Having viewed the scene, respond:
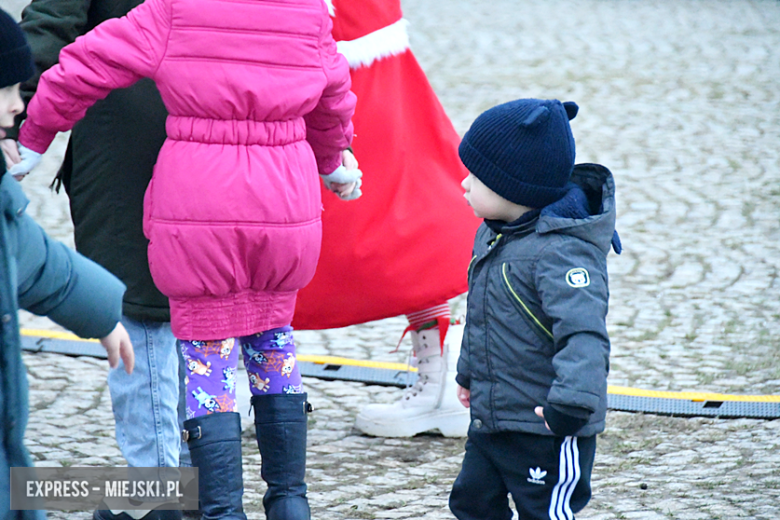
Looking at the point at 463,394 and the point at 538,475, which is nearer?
the point at 538,475

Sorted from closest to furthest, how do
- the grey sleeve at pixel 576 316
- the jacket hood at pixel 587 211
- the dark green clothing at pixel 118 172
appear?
the grey sleeve at pixel 576 316 < the jacket hood at pixel 587 211 < the dark green clothing at pixel 118 172

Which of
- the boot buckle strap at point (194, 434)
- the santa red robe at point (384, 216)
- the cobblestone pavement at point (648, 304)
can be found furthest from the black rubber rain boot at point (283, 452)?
the santa red robe at point (384, 216)

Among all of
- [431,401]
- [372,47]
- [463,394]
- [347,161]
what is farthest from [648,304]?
[463,394]

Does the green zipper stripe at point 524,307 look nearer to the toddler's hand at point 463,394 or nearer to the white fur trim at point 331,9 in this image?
the toddler's hand at point 463,394

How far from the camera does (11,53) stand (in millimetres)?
2094

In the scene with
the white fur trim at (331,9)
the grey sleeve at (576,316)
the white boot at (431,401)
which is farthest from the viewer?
the white boot at (431,401)

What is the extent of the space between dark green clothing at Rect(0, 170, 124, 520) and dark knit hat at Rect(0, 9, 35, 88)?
213 mm

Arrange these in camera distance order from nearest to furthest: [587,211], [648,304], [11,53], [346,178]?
1. [11,53]
2. [587,211]
3. [346,178]
4. [648,304]

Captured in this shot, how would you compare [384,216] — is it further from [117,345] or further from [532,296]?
[117,345]

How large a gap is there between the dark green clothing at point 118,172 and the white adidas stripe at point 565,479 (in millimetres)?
1154

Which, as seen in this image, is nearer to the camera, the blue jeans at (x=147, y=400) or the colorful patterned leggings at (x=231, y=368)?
the colorful patterned leggings at (x=231, y=368)

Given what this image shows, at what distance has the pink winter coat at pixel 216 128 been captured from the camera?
8.25 ft

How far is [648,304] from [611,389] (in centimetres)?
108

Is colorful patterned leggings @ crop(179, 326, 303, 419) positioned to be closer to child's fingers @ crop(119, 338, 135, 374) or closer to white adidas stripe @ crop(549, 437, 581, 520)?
child's fingers @ crop(119, 338, 135, 374)
